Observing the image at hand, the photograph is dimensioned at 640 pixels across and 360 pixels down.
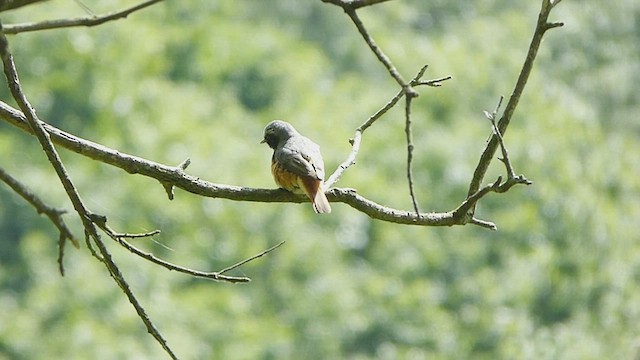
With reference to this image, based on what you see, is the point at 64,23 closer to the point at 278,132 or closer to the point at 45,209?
the point at 45,209

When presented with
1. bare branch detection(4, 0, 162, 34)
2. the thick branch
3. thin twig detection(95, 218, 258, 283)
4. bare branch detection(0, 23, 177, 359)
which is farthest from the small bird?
bare branch detection(4, 0, 162, 34)

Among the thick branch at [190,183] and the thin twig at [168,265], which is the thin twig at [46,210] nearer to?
the thin twig at [168,265]

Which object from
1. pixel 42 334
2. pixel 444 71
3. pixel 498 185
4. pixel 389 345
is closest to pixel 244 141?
pixel 444 71

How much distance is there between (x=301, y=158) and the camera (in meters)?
4.85

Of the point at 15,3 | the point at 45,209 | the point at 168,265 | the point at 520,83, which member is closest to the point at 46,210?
the point at 45,209

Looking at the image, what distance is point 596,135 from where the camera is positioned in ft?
92.5

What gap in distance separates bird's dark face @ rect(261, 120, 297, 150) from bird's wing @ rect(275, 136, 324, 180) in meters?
0.14

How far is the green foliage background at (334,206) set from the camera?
2048cm

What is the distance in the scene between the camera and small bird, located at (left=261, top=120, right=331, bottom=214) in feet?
14.0

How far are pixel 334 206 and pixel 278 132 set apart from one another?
17438 millimetres

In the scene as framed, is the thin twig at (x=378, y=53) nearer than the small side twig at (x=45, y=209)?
Yes

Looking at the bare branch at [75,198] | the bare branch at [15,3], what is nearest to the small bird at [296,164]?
the bare branch at [75,198]

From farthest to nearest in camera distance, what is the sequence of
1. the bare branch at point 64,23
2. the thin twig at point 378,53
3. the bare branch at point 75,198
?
the bare branch at point 75,198, the thin twig at point 378,53, the bare branch at point 64,23

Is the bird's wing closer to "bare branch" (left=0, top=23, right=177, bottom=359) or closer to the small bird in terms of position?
the small bird
